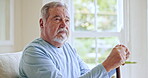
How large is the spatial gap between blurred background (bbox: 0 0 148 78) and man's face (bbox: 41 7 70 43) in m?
0.89

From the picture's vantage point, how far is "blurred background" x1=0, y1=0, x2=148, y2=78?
7.70ft

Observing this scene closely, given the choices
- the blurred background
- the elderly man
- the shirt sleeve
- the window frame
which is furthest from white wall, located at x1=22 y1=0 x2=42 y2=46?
the shirt sleeve

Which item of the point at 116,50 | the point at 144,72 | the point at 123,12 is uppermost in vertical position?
the point at 123,12

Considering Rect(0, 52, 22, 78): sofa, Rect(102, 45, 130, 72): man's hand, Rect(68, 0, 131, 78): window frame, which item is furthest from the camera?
Rect(68, 0, 131, 78): window frame

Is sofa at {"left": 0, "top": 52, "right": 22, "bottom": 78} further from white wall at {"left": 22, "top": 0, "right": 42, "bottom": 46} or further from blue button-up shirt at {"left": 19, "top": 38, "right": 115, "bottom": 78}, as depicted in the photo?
white wall at {"left": 22, "top": 0, "right": 42, "bottom": 46}

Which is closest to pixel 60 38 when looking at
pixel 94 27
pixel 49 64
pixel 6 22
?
pixel 49 64

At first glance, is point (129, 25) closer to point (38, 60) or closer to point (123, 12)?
point (123, 12)

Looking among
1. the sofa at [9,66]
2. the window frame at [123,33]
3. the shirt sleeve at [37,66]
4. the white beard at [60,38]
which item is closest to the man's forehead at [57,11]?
the white beard at [60,38]

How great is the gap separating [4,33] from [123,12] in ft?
4.45

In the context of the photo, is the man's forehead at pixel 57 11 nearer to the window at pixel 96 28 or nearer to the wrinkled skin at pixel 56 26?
the wrinkled skin at pixel 56 26

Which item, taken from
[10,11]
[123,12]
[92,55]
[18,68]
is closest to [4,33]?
[10,11]

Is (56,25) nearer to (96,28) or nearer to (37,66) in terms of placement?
(37,66)

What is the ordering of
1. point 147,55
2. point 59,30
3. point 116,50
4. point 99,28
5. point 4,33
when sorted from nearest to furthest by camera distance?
1. point 116,50
2. point 59,30
3. point 4,33
4. point 147,55
5. point 99,28

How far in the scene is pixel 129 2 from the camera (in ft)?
8.43
